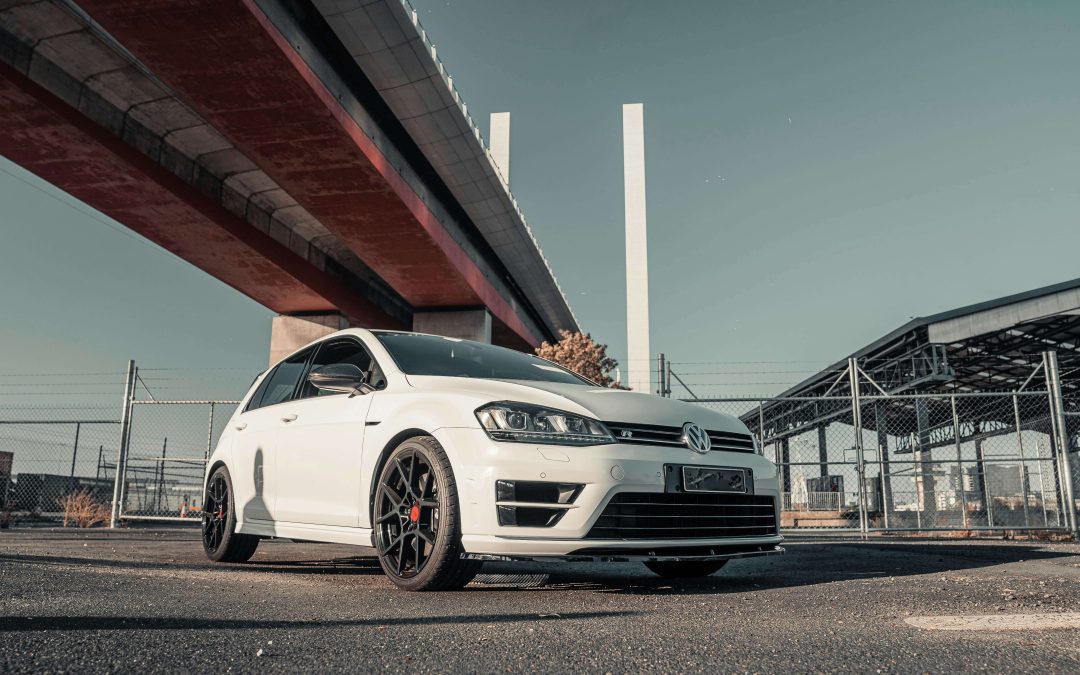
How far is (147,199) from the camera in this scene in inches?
718

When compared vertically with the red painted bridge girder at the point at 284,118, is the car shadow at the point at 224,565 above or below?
below

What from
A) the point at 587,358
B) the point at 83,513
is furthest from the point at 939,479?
the point at 83,513

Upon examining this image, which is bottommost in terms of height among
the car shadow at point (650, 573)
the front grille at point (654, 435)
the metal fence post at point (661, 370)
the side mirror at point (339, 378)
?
the car shadow at point (650, 573)

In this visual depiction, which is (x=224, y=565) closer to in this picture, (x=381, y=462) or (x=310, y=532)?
(x=310, y=532)

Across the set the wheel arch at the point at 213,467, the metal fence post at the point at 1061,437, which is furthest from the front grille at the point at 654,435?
the metal fence post at the point at 1061,437

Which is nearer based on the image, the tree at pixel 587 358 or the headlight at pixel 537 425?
the headlight at pixel 537 425

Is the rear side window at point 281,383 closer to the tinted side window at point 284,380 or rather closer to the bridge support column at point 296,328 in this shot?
the tinted side window at point 284,380

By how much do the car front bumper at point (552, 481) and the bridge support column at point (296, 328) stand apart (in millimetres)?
24482

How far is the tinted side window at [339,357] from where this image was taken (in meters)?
5.41

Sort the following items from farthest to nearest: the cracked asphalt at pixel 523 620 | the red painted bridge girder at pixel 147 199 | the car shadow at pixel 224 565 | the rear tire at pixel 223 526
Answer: the red painted bridge girder at pixel 147 199, the rear tire at pixel 223 526, the car shadow at pixel 224 565, the cracked asphalt at pixel 523 620

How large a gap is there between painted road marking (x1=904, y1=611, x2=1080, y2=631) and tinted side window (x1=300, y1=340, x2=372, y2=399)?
3380 mm

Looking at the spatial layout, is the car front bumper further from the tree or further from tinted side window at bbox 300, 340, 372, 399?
the tree

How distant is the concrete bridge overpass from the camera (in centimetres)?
1270

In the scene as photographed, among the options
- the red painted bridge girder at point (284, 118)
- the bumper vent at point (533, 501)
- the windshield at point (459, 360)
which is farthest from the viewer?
the red painted bridge girder at point (284, 118)
